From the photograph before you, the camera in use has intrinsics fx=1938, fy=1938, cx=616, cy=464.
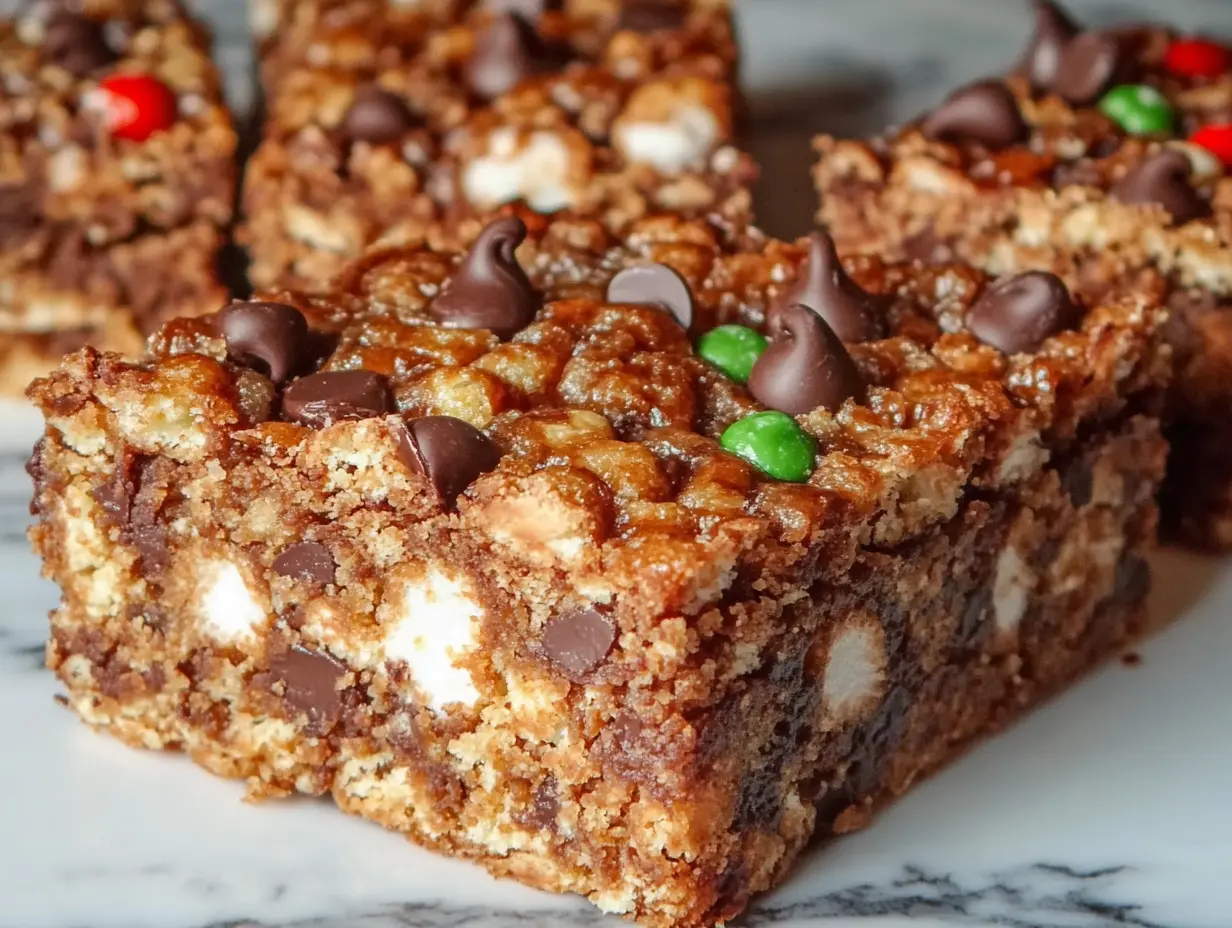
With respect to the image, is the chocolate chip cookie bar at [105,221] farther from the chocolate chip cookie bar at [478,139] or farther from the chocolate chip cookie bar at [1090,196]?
the chocolate chip cookie bar at [1090,196]

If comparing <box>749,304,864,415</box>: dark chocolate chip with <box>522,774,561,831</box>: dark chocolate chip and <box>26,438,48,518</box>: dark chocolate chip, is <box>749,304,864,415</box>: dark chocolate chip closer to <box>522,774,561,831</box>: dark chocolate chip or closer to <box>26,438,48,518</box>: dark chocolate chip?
<box>522,774,561,831</box>: dark chocolate chip

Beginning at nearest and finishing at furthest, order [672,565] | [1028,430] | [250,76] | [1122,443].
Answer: [672,565] < [1028,430] < [1122,443] < [250,76]

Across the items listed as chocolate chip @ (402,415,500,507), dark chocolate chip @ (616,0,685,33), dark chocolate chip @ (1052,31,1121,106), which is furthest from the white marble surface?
dark chocolate chip @ (616,0,685,33)

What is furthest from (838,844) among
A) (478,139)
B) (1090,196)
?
(478,139)

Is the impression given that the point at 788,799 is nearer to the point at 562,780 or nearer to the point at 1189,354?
the point at 562,780

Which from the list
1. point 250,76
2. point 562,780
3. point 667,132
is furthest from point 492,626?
point 250,76

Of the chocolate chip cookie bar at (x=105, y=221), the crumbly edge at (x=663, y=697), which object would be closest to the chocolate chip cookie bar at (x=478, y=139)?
the chocolate chip cookie bar at (x=105, y=221)

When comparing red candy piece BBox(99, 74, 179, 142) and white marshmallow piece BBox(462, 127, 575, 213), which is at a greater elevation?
red candy piece BBox(99, 74, 179, 142)
